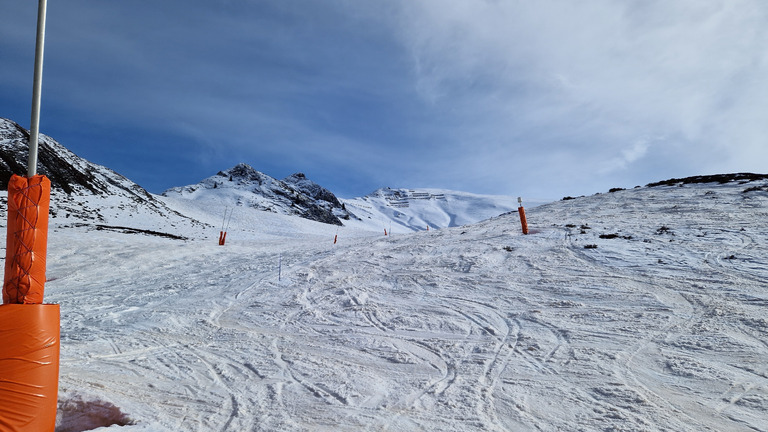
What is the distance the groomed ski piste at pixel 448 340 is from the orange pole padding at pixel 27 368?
567mm

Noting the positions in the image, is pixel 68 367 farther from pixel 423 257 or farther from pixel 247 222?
pixel 247 222

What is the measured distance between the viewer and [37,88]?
12.7 feet

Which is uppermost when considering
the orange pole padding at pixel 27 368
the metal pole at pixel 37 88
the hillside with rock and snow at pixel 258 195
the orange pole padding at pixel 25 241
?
the hillside with rock and snow at pixel 258 195

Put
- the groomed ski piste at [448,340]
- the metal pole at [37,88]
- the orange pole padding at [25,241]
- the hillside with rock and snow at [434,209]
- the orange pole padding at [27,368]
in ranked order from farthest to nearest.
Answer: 1. the hillside with rock and snow at [434,209]
2. the metal pole at [37,88]
3. the groomed ski piste at [448,340]
4. the orange pole padding at [25,241]
5. the orange pole padding at [27,368]

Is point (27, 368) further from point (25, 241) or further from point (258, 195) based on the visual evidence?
point (258, 195)

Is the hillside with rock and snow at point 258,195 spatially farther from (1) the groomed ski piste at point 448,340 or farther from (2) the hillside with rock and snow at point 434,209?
(1) the groomed ski piste at point 448,340

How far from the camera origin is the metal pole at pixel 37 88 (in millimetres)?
3727

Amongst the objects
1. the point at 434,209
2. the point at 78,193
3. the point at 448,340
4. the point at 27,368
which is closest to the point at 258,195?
the point at 78,193

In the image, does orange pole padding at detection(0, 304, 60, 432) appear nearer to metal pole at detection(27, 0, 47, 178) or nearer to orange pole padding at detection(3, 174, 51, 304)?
orange pole padding at detection(3, 174, 51, 304)

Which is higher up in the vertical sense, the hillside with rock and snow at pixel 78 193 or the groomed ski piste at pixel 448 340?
the hillside with rock and snow at pixel 78 193

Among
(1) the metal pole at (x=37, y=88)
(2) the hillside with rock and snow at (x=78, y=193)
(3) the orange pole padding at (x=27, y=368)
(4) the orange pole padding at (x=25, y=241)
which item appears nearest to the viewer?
(3) the orange pole padding at (x=27, y=368)

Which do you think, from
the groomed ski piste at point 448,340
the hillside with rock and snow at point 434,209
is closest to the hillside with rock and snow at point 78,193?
the groomed ski piste at point 448,340

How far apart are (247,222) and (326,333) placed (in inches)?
1514

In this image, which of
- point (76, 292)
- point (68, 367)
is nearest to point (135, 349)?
point (68, 367)
